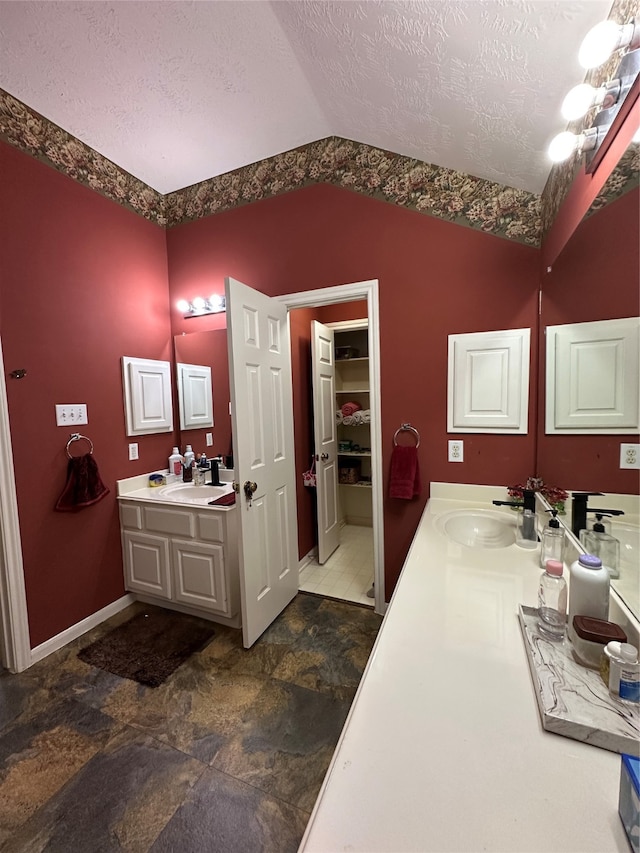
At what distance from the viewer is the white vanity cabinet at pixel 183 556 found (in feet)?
6.65

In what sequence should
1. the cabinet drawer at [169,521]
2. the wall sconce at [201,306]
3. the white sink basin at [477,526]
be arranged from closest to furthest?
the white sink basin at [477,526]
the cabinet drawer at [169,521]
the wall sconce at [201,306]

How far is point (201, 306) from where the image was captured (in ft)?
8.50

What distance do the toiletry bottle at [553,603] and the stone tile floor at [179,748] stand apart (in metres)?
1.04

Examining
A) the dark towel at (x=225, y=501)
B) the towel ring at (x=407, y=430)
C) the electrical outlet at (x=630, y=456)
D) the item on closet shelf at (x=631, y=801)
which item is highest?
the electrical outlet at (x=630, y=456)

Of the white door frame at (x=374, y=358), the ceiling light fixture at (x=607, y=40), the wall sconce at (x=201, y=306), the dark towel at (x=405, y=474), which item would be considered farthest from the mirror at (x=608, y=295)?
the wall sconce at (x=201, y=306)

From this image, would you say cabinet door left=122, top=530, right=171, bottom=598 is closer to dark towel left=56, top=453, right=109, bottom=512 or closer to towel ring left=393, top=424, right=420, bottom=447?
dark towel left=56, top=453, right=109, bottom=512

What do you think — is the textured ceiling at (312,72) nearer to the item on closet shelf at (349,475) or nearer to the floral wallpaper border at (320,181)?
the floral wallpaper border at (320,181)

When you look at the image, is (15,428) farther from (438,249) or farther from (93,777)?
(438,249)

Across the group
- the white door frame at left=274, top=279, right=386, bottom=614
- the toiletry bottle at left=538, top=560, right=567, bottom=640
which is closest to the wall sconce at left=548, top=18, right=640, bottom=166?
the white door frame at left=274, top=279, right=386, bottom=614

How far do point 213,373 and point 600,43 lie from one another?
2412 mm

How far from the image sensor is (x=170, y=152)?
213cm

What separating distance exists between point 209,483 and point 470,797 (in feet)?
7.48

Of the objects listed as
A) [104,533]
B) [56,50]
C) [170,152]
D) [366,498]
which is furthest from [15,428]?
[366,498]

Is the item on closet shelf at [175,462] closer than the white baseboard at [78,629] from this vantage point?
No
